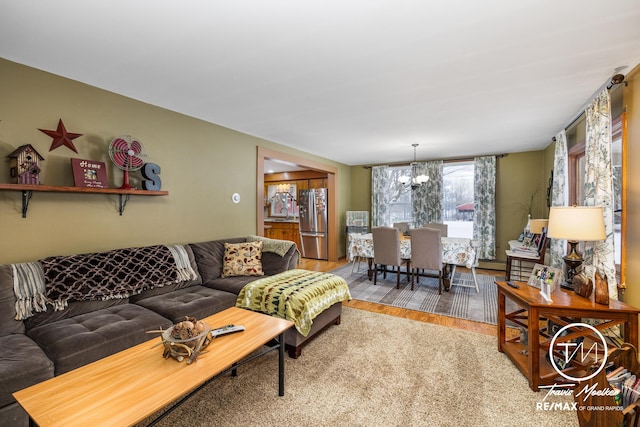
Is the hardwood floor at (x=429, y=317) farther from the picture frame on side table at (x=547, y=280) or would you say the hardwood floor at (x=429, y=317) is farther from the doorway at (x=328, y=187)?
the doorway at (x=328, y=187)

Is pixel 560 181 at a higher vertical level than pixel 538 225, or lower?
higher

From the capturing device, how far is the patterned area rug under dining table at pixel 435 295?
11.7ft

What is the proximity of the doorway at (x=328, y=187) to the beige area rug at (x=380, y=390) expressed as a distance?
2468 millimetres

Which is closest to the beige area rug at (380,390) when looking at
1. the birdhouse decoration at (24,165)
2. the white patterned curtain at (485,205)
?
the birdhouse decoration at (24,165)

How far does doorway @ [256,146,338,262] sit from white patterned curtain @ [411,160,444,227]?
1853mm

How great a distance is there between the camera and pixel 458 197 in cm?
630

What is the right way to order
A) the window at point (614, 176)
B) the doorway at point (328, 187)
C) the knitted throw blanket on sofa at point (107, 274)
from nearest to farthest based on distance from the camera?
1. the knitted throw blanket on sofa at point (107, 274)
2. the window at point (614, 176)
3. the doorway at point (328, 187)

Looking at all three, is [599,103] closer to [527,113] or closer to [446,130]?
[527,113]

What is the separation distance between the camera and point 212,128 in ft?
12.7

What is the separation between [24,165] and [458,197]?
673 cm

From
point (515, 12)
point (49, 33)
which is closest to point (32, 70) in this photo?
point (49, 33)

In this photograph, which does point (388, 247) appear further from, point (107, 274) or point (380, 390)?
point (107, 274)

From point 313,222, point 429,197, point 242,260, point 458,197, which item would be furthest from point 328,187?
point 242,260

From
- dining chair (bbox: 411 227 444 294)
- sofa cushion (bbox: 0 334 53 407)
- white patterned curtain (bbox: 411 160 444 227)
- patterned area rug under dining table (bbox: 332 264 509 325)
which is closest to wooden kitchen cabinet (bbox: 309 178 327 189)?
white patterned curtain (bbox: 411 160 444 227)
